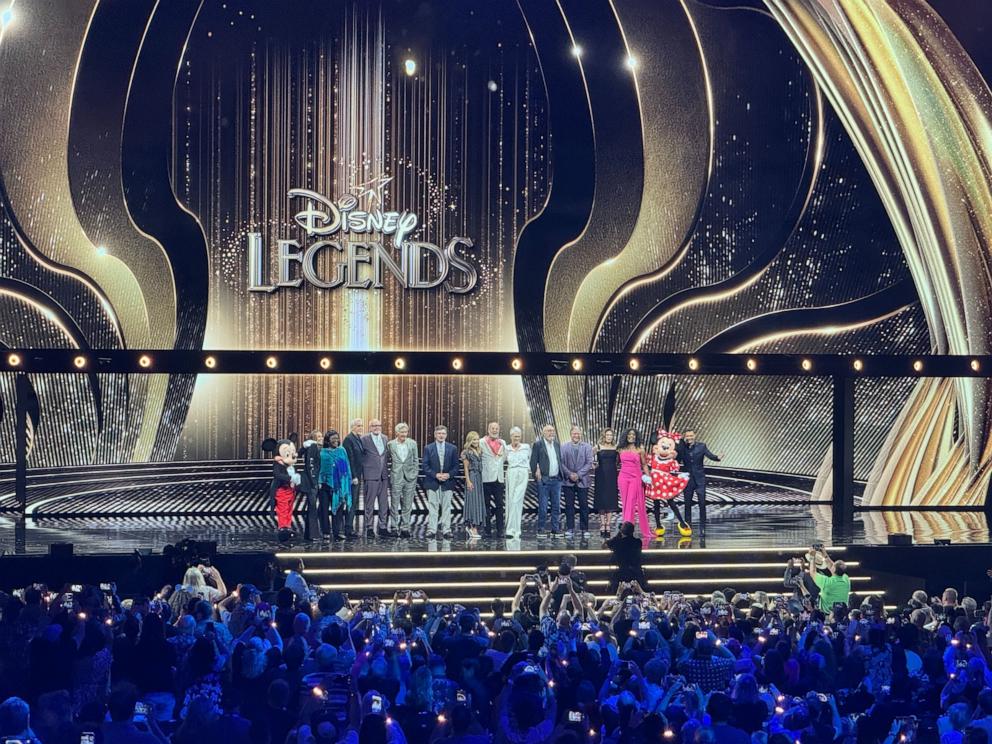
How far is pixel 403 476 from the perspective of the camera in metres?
15.1

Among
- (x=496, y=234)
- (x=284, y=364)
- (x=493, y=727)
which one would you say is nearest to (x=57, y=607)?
(x=493, y=727)

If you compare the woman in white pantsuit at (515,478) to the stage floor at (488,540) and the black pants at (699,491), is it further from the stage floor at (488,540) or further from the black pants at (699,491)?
the black pants at (699,491)

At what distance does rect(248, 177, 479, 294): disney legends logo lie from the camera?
21.3m

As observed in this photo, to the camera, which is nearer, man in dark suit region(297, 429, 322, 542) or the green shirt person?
the green shirt person

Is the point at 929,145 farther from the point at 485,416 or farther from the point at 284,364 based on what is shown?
the point at 284,364

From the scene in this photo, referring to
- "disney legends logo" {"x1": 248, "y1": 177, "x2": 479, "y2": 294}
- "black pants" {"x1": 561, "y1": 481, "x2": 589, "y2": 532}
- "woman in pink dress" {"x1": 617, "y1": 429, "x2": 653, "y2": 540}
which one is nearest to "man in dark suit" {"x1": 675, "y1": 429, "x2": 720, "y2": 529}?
"woman in pink dress" {"x1": 617, "y1": 429, "x2": 653, "y2": 540}

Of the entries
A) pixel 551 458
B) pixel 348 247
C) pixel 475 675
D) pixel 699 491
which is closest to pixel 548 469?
pixel 551 458

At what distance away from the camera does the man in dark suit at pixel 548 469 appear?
15.3 m

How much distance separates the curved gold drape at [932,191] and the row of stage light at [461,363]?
261 cm

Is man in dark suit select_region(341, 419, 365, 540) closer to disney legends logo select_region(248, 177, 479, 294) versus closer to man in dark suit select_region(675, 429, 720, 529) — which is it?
man in dark suit select_region(675, 429, 720, 529)

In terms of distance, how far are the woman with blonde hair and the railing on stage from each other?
1910mm

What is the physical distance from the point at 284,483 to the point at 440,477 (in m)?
1.68

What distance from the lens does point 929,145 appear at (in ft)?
65.8

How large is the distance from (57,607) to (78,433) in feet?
40.5
